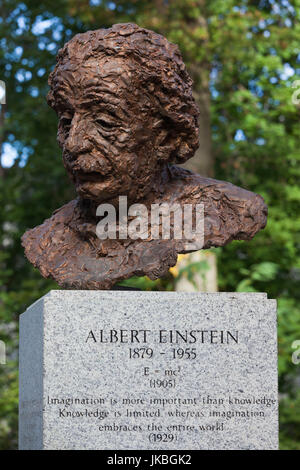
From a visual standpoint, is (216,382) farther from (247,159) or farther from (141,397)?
(247,159)

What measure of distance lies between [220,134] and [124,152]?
8074 mm

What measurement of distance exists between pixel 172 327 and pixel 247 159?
7400 mm

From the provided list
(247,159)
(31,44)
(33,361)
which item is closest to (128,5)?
(31,44)

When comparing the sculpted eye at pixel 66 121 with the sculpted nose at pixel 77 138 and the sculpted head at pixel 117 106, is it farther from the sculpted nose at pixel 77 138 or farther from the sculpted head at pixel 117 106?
the sculpted nose at pixel 77 138

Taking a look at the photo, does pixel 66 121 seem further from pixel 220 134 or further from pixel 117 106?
pixel 220 134

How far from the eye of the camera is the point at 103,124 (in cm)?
532

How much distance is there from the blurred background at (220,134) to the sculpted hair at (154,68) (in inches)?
153

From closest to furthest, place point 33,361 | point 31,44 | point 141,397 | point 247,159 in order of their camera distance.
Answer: point 141,397 < point 33,361 < point 247,159 < point 31,44

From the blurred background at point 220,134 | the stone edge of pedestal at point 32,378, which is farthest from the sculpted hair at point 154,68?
the blurred background at point 220,134

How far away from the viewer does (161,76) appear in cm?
548

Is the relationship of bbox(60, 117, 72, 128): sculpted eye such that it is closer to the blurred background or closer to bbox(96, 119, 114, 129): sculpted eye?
bbox(96, 119, 114, 129): sculpted eye

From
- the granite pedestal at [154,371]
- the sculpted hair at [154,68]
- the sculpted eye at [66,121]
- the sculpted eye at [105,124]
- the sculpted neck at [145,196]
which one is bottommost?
the granite pedestal at [154,371]

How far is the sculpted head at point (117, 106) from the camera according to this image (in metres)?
5.27

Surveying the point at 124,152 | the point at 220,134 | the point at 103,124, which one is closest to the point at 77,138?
the point at 103,124
